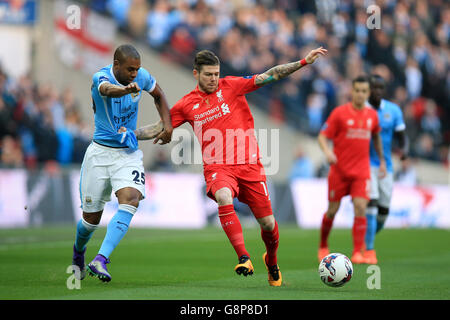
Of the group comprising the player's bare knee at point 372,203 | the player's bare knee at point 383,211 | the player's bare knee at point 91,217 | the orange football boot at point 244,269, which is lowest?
the orange football boot at point 244,269

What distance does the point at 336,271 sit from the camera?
8430mm

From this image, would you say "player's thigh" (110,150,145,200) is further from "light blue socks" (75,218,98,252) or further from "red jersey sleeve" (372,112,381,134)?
"red jersey sleeve" (372,112,381,134)

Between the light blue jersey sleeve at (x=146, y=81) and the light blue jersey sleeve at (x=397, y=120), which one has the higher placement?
the light blue jersey sleeve at (x=146, y=81)

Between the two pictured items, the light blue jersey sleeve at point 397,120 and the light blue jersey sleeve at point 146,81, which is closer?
the light blue jersey sleeve at point 146,81

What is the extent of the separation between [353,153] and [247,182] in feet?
12.9

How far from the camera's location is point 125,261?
1185 cm

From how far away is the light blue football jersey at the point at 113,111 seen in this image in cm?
870

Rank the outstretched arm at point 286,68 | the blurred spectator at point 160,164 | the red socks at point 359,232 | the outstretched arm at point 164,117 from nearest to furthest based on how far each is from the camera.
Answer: the outstretched arm at point 286,68 < the outstretched arm at point 164,117 < the red socks at point 359,232 < the blurred spectator at point 160,164

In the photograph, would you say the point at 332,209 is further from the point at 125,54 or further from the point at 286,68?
the point at 125,54

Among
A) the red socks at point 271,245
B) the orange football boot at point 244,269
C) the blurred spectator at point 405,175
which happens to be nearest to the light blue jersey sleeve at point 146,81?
the red socks at point 271,245

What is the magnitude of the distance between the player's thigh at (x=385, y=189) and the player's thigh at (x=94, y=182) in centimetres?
577

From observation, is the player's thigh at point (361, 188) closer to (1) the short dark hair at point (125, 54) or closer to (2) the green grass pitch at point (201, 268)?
(2) the green grass pitch at point (201, 268)

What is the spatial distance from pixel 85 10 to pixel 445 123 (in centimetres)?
1303

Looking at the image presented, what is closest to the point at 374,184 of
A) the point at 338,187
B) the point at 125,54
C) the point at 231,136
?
the point at 338,187
